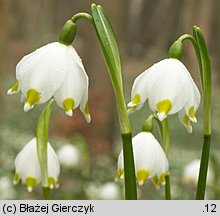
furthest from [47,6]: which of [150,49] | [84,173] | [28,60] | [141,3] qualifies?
[28,60]

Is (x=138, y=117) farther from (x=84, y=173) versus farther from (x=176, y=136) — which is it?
(x=84, y=173)

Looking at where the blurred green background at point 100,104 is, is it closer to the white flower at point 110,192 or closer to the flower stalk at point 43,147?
the white flower at point 110,192

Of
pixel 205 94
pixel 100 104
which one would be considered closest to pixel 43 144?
pixel 205 94

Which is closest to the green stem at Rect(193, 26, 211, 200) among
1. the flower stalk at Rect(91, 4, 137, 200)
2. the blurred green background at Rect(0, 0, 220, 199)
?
the flower stalk at Rect(91, 4, 137, 200)

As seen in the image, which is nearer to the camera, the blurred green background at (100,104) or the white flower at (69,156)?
the white flower at (69,156)

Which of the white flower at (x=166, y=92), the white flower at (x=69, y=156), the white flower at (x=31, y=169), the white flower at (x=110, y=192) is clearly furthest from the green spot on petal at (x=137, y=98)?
the white flower at (x=69, y=156)

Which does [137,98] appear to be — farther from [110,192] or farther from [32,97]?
[110,192]
